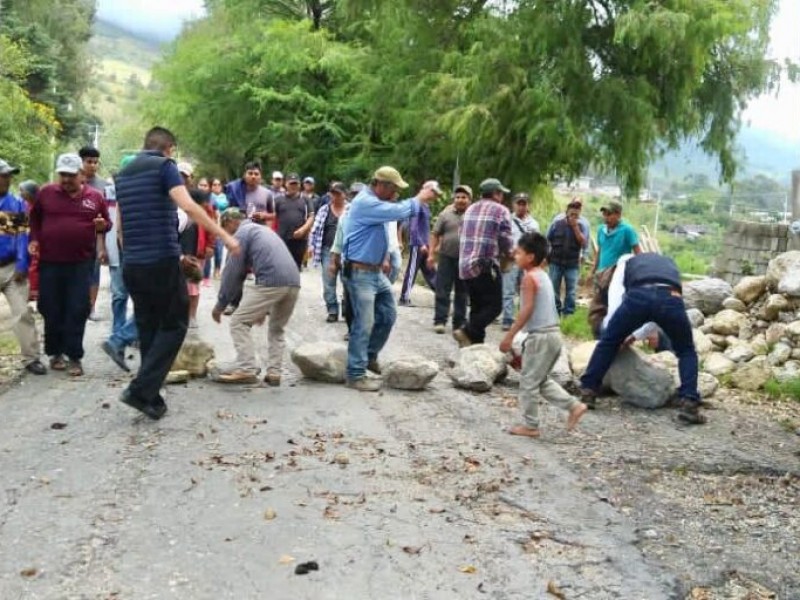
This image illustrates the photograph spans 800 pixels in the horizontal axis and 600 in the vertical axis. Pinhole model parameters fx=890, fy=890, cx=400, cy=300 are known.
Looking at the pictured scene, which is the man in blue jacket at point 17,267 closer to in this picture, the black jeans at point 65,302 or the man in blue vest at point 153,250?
the black jeans at point 65,302

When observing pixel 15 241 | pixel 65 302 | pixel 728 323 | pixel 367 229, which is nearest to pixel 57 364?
pixel 65 302

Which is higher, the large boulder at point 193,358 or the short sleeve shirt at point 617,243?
the short sleeve shirt at point 617,243

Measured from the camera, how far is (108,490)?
4828 mm

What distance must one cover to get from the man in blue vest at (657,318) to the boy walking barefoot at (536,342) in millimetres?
885

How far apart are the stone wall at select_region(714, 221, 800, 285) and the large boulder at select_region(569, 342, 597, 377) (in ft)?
21.3

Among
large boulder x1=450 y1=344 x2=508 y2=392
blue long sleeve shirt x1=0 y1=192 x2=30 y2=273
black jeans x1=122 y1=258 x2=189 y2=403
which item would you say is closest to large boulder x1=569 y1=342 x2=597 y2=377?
large boulder x1=450 y1=344 x2=508 y2=392

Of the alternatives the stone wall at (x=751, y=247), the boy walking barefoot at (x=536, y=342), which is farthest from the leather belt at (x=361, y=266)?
the stone wall at (x=751, y=247)

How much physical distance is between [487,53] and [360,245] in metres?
11.1

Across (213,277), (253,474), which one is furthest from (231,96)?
(253,474)

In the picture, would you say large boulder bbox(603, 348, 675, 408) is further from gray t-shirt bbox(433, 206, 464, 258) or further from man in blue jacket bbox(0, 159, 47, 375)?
man in blue jacket bbox(0, 159, 47, 375)

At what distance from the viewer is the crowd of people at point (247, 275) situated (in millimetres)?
6113

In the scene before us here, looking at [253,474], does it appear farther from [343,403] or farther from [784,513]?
[784,513]

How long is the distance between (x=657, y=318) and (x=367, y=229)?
244 centimetres

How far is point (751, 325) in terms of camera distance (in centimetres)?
1069
